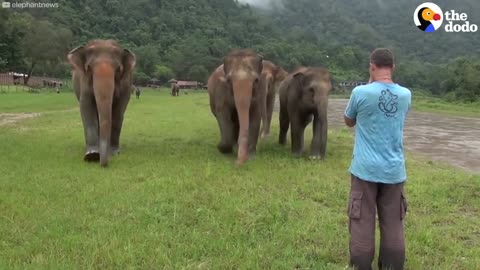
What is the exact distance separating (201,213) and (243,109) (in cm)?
375

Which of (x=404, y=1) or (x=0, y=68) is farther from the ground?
(x=404, y=1)

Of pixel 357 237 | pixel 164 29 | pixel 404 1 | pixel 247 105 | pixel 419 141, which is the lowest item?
pixel 419 141

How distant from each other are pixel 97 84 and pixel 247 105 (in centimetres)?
263

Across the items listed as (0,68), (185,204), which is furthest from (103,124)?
(0,68)

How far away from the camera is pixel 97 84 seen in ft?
30.4

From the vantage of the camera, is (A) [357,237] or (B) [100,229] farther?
(B) [100,229]

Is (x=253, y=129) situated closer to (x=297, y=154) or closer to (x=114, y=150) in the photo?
(x=297, y=154)

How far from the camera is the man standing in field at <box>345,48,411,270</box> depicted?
171 inches

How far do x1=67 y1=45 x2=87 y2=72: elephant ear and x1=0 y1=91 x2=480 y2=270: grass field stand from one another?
1.71 m

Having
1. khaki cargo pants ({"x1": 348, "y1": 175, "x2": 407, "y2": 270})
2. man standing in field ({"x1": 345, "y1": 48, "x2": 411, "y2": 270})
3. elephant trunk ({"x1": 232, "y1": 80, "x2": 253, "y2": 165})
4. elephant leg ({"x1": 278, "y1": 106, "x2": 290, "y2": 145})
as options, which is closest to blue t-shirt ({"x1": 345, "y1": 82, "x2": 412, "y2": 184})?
man standing in field ({"x1": 345, "y1": 48, "x2": 411, "y2": 270})

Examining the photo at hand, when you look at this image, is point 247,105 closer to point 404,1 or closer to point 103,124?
point 103,124

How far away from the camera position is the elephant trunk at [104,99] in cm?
898

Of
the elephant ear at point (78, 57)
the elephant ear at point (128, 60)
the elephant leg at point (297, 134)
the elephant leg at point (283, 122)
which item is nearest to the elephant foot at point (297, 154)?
the elephant leg at point (297, 134)

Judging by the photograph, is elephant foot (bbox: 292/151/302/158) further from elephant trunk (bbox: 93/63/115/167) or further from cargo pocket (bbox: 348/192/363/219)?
cargo pocket (bbox: 348/192/363/219)
